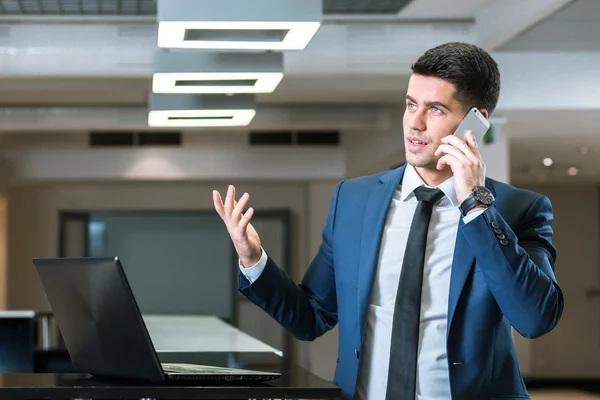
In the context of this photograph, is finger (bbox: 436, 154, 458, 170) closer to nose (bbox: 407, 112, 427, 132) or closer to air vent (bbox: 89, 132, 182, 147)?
nose (bbox: 407, 112, 427, 132)

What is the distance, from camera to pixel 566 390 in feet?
46.7

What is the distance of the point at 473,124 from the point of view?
2047 millimetres

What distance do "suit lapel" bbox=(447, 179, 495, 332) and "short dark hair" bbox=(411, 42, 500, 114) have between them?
0.30m

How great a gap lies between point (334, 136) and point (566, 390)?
5.21 meters

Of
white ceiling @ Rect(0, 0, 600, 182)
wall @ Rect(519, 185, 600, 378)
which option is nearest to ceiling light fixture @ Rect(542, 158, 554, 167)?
white ceiling @ Rect(0, 0, 600, 182)

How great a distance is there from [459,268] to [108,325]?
692mm

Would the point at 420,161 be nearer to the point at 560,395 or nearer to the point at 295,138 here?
the point at 295,138

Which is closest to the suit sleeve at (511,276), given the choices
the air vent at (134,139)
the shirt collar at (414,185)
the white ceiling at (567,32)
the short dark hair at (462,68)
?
the shirt collar at (414,185)

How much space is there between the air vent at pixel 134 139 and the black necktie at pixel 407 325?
34.2ft

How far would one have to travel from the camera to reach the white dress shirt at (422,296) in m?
1.94

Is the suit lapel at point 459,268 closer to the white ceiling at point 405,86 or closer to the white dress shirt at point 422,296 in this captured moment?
the white dress shirt at point 422,296

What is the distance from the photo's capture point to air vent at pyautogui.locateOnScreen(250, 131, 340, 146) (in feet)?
41.2

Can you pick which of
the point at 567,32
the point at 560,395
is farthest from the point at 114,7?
the point at 560,395

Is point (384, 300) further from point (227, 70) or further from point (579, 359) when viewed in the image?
point (579, 359)
